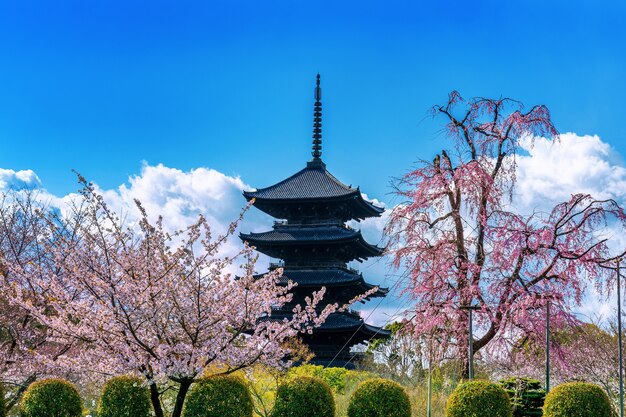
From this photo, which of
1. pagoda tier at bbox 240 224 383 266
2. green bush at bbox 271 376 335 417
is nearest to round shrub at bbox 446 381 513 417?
green bush at bbox 271 376 335 417

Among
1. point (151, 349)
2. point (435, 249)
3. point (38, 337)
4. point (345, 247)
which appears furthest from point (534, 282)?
point (345, 247)

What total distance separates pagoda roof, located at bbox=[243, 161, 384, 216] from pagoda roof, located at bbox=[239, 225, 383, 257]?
4.78 feet

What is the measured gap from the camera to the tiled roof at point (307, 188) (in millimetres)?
34312

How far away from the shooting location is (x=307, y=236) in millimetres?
33844

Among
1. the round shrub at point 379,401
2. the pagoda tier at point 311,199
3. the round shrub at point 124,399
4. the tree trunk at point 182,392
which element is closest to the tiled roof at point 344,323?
the pagoda tier at point 311,199

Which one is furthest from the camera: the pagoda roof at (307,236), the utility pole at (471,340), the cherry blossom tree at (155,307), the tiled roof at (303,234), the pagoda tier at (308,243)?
the pagoda tier at (308,243)

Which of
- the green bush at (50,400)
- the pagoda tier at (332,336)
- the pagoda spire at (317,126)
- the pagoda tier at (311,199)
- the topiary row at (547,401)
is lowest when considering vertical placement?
the green bush at (50,400)

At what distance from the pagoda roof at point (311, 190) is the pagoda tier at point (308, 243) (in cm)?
149

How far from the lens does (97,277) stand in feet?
33.8

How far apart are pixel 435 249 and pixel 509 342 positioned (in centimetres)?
233

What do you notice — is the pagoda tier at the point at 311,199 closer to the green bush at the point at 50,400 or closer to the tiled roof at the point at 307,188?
the tiled roof at the point at 307,188

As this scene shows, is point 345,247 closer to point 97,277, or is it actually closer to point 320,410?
point 320,410

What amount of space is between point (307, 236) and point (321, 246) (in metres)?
0.81

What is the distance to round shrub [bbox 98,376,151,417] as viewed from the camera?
12141 millimetres
